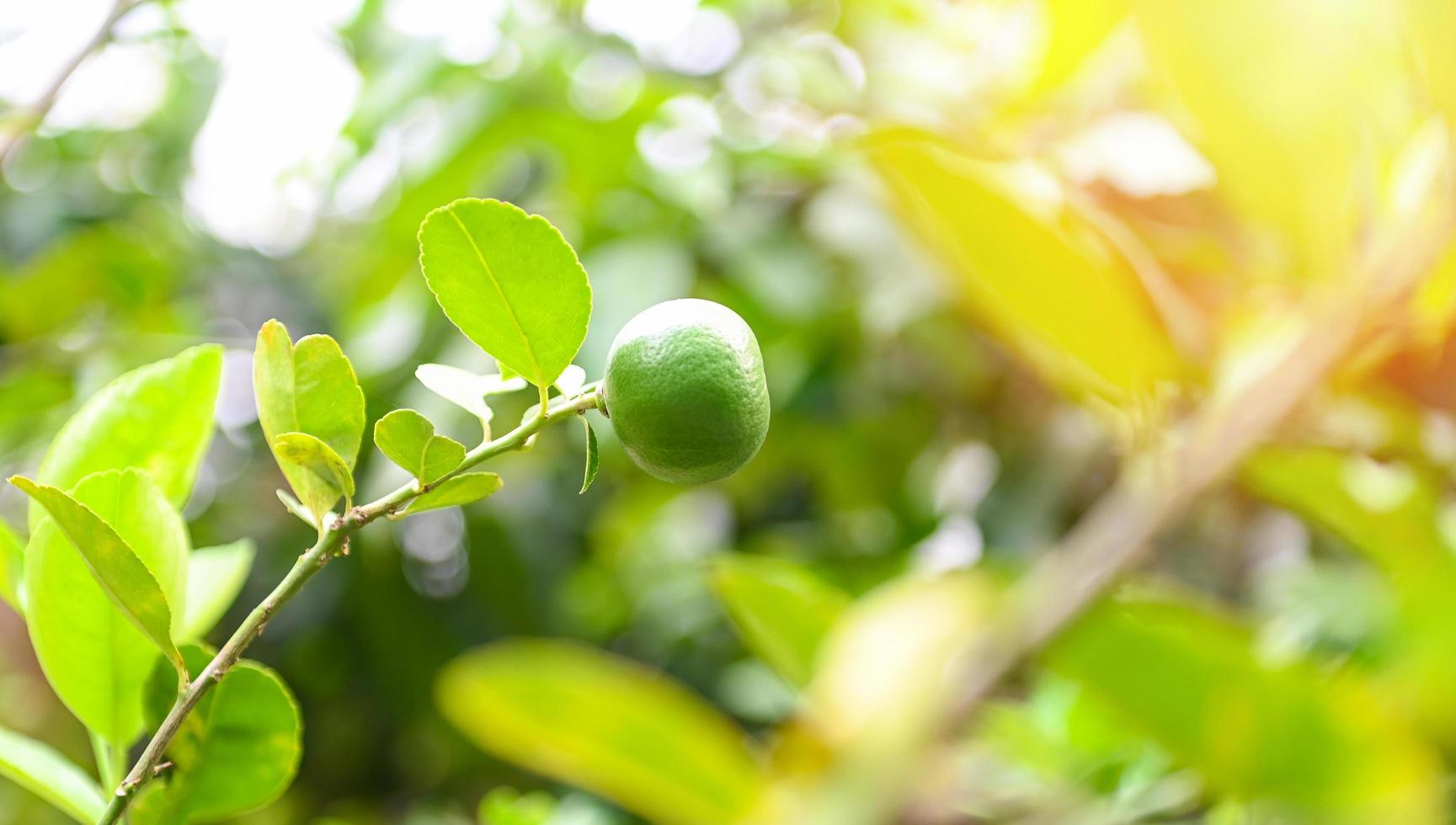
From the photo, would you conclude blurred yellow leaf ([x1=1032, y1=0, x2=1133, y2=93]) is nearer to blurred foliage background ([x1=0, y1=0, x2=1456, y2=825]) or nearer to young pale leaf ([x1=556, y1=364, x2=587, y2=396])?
blurred foliage background ([x1=0, y1=0, x2=1456, y2=825])

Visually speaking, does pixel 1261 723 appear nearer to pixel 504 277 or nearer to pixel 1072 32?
pixel 504 277

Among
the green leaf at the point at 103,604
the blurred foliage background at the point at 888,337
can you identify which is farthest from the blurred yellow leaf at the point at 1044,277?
the green leaf at the point at 103,604

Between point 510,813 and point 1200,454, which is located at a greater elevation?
point 1200,454

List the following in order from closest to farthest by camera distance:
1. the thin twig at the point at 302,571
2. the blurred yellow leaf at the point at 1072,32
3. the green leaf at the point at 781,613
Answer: the thin twig at the point at 302,571
the green leaf at the point at 781,613
the blurred yellow leaf at the point at 1072,32

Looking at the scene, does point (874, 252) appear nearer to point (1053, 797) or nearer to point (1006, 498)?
point (1006, 498)

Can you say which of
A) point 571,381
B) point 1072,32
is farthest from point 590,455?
point 1072,32

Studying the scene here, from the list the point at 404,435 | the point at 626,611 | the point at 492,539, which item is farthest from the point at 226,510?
the point at 404,435

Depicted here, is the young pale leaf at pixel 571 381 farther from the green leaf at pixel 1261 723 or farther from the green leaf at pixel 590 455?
the green leaf at pixel 1261 723
